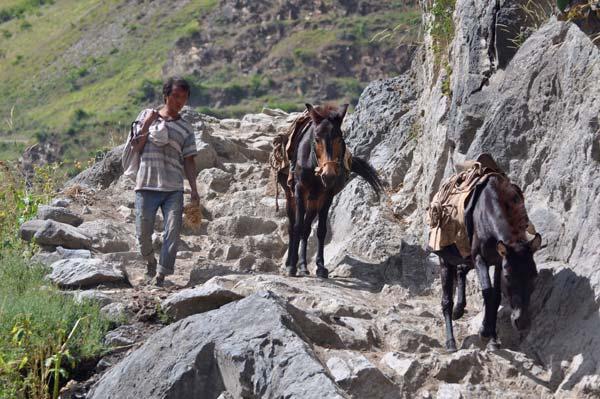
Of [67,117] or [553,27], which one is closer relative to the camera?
[553,27]

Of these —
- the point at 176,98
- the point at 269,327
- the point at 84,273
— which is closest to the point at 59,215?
the point at 84,273

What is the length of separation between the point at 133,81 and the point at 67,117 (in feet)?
13.8

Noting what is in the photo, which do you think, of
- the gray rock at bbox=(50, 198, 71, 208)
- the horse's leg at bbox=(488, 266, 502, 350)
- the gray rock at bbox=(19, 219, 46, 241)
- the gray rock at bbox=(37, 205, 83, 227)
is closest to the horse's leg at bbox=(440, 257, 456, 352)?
the horse's leg at bbox=(488, 266, 502, 350)

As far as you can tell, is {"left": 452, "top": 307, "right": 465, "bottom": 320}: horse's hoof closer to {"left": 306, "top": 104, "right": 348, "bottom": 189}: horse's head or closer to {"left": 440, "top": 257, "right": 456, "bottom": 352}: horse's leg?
{"left": 440, "top": 257, "right": 456, "bottom": 352}: horse's leg

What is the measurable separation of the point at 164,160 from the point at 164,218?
1.89 feet

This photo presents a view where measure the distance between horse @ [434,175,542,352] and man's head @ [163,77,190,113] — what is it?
3243 mm

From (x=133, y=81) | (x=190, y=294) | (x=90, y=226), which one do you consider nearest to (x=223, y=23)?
(x=133, y=81)

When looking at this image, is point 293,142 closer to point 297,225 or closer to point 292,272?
point 297,225

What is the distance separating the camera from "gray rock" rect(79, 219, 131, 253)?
12.0 metres

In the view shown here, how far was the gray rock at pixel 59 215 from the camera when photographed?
12344mm

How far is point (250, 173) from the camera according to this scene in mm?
15523

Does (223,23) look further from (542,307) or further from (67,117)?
(542,307)

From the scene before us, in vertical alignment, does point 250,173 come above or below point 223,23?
below

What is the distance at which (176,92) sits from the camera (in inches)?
406
